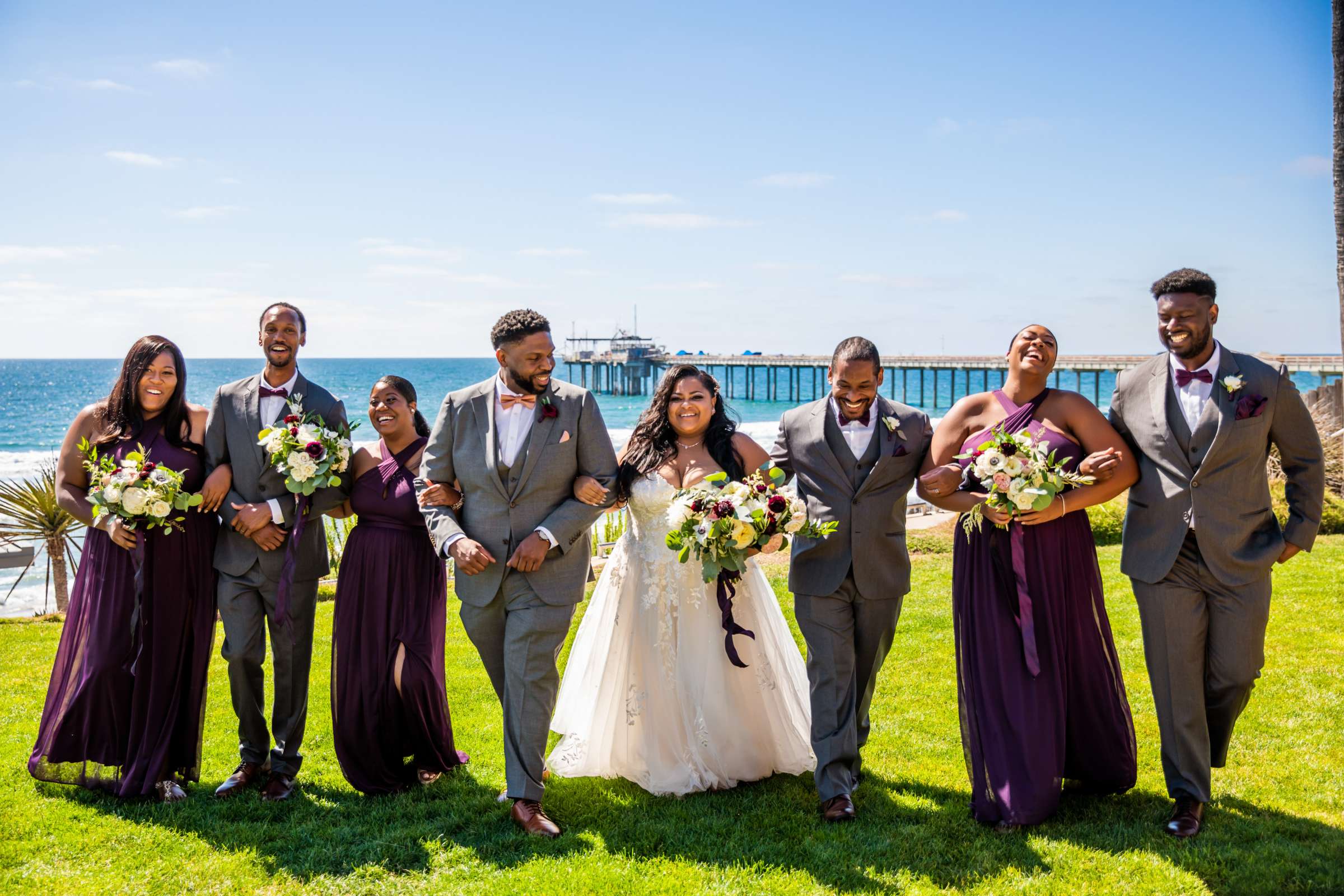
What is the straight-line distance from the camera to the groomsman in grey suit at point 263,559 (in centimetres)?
578

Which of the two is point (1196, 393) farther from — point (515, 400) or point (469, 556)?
point (469, 556)

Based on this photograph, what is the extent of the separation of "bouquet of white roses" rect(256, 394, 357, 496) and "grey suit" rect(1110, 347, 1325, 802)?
4.31 metres

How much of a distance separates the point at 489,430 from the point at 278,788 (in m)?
2.47

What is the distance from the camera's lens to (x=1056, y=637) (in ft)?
16.6

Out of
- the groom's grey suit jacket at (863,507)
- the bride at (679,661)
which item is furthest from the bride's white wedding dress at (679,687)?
the groom's grey suit jacket at (863,507)

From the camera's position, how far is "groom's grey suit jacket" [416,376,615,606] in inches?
213

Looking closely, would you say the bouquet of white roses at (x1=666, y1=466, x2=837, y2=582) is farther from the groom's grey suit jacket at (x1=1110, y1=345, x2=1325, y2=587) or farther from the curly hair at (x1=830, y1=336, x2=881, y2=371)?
the groom's grey suit jacket at (x1=1110, y1=345, x2=1325, y2=587)

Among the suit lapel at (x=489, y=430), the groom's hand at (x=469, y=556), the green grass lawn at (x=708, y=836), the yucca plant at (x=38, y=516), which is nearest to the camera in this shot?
the green grass lawn at (x=708, y=836)

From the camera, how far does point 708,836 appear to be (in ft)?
16.5

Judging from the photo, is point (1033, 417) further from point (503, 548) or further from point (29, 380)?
point (29, 380)

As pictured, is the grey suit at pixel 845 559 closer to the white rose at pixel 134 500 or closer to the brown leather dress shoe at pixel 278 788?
the brown leather dress shoe at pixel 278 788

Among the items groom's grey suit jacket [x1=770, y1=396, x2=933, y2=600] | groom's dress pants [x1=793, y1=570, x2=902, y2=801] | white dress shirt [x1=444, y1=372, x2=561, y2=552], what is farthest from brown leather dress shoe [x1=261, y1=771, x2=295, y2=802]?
groom's grey suit jacket [x1=770, y1=396, x2=933, y2=600]

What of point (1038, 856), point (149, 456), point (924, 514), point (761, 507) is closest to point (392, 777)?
point (149, 456)

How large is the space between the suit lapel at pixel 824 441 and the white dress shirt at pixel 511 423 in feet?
5.15
